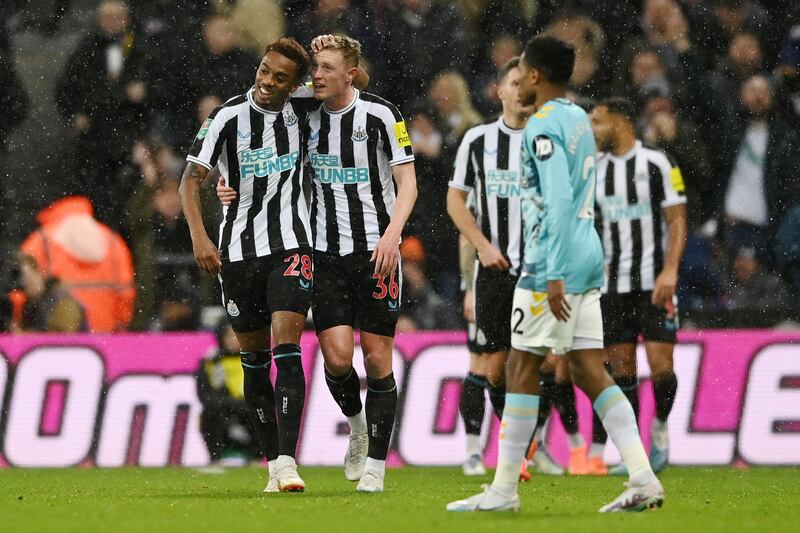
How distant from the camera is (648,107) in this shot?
1128 cm

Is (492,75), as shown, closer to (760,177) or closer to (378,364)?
(760,177)

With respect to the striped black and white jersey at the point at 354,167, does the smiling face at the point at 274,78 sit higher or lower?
higher

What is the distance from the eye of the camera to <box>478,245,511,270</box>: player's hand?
25.2 feet

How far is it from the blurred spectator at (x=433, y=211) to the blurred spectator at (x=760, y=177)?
6.89 feet

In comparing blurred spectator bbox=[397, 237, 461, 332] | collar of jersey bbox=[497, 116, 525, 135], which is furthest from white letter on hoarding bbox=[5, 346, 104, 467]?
collar of jersey bbox=[497, 116, 525, 135]

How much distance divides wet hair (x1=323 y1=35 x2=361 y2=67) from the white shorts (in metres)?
1.86

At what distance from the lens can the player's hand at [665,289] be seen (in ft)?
28.7

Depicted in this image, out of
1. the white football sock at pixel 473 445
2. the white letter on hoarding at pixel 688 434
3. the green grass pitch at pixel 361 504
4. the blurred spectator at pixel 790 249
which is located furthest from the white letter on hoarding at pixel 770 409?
the white football sock at pixel 473 445

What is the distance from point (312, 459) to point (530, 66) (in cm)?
483

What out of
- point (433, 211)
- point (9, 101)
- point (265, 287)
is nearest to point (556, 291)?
point (265, 287)

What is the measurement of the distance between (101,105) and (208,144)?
487 centimetres

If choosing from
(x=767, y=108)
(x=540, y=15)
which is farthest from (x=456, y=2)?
(x=767, y=108)

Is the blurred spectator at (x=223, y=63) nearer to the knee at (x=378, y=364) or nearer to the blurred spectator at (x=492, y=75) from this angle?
the blurred spectator at (x=492, y=75)

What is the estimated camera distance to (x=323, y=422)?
9.99 m
